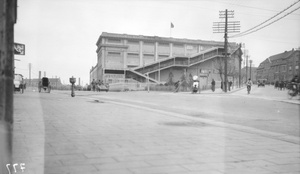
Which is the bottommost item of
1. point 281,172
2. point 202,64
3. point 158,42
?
point 281,172

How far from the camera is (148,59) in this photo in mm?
64875

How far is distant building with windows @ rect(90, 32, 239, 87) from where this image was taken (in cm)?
5716

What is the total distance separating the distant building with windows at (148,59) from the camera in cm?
5716

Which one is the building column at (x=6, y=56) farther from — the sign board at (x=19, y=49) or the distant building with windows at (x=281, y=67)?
the distant building with windows at (x=281, y=67)

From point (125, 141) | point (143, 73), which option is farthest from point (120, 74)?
point (125, 141)

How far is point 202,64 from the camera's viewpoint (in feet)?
199

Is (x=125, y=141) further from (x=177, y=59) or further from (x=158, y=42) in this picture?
(x=158, y=42)

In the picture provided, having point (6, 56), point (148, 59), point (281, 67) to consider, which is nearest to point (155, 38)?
point (148, 59)

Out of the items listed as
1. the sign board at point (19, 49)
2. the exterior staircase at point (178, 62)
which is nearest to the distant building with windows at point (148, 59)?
the exterior staircase at point (178, 62)

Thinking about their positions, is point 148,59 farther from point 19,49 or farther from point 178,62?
point 19,49

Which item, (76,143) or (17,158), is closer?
(17,158)

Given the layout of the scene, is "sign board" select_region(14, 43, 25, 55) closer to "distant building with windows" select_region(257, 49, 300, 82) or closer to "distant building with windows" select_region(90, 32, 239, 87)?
"distant building with windows" select_region(90, 32, 239, 87)

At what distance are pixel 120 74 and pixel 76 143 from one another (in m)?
52.8

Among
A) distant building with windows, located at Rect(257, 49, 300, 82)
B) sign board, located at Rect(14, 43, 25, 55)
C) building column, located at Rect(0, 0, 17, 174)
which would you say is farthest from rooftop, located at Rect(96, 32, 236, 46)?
building column, located at Rect(0, 0, 17, 174)
